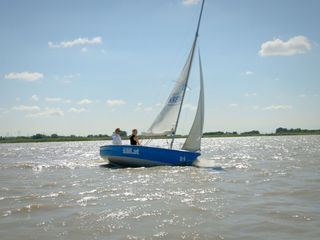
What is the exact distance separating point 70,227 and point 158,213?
2.19 metres

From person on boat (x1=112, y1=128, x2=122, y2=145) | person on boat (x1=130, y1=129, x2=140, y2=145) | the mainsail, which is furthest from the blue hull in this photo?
the mainsail

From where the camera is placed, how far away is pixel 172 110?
2288cm

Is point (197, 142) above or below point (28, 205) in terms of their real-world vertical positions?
above

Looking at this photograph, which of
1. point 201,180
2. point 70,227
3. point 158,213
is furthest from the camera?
point 201,180

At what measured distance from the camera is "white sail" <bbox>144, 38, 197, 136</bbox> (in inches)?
896

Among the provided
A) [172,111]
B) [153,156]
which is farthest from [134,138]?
[172,111]

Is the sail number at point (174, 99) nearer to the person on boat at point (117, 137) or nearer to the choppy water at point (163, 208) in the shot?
the person on boat at point (117, 137)

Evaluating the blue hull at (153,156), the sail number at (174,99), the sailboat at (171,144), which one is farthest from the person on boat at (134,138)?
the sail number at (174,99)

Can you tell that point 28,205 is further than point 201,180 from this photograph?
No

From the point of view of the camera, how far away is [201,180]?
16641mm

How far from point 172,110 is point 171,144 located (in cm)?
177

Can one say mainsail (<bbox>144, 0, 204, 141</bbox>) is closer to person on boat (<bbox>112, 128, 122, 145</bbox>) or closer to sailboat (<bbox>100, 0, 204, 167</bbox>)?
sailboat (<bbox>100, 0, 204, 167</bbox>)

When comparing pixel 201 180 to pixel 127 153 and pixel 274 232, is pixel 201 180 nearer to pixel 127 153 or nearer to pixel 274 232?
pixel 127 153

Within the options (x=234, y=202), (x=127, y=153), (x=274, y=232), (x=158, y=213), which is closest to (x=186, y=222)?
(x=158, y=213)
